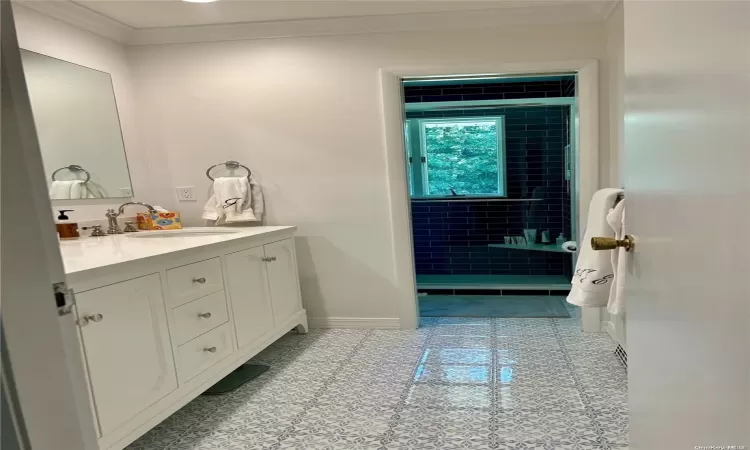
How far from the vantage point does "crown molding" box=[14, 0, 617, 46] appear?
7.30ft

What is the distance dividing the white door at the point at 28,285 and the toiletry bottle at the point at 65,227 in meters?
1.86

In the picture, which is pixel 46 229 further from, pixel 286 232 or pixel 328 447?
pixel 286 232

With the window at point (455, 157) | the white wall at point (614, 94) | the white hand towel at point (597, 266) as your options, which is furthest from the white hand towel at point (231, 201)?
the white wall at point (614, 94)

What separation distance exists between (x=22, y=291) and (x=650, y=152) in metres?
1.00

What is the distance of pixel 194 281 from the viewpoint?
169 cm

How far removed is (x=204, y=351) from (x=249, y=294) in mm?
391

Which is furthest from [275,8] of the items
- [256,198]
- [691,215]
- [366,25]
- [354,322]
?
[691,215]

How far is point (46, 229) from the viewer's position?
20.6 inches

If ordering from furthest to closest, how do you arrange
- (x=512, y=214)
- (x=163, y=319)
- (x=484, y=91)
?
(x=512, y=214) → (x=484, y=91) → (x=163, y=319)

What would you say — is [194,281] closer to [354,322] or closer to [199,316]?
[199,316]

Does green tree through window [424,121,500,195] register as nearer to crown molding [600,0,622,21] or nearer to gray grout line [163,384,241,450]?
crown molding [600,0,622,21]

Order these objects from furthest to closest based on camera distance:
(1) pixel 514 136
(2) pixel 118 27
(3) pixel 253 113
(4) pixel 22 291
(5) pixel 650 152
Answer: (1) pixel 514 136, (3) pixel 253 113, (2) pixel 118 27, (5) pixel 650 152, (4) pixel 22 291

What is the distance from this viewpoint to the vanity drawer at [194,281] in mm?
1589

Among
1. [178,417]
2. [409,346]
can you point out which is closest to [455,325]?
[409,346]
